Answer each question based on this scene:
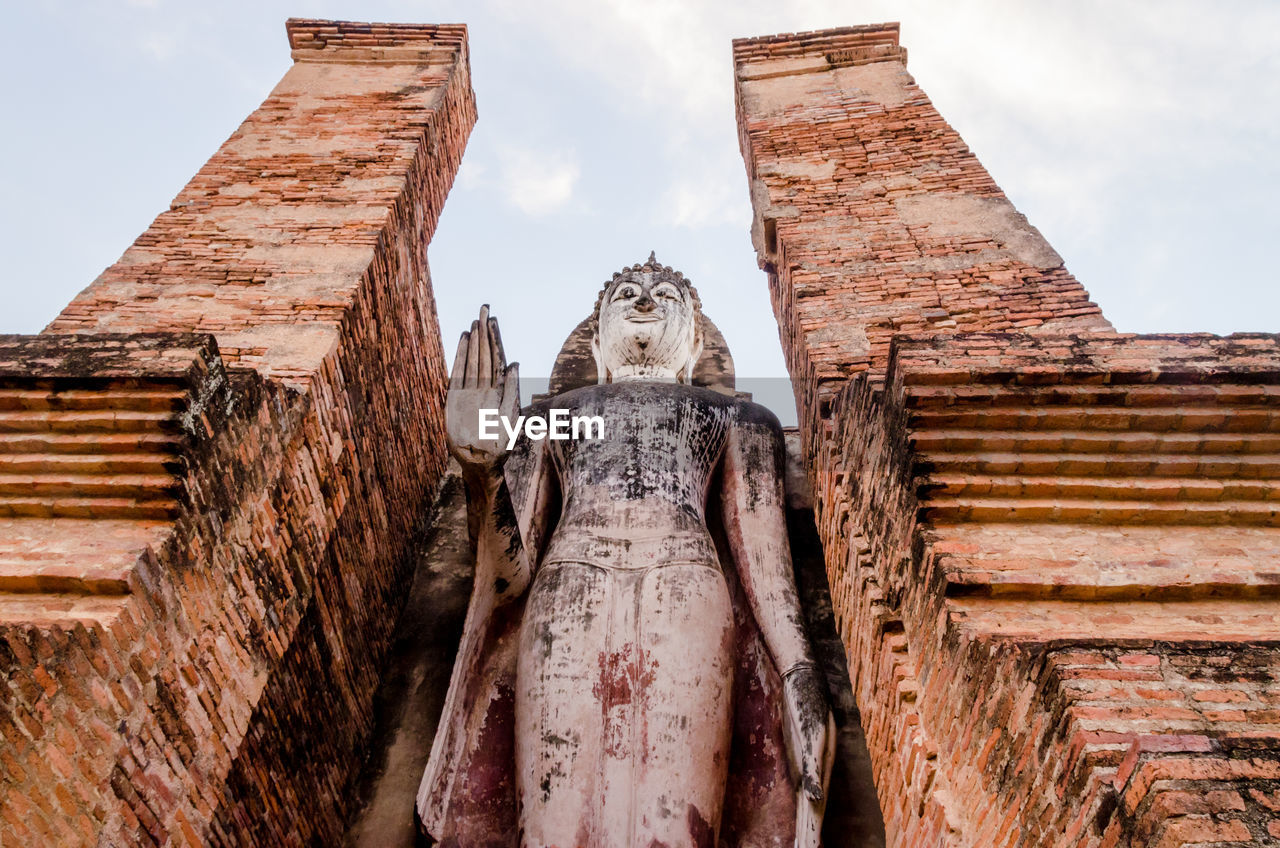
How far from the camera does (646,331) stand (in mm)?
6180

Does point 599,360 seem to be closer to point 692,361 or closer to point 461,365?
point 692,361

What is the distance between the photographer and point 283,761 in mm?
4227

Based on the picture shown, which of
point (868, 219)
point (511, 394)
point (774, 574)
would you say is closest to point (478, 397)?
point (511, 394)

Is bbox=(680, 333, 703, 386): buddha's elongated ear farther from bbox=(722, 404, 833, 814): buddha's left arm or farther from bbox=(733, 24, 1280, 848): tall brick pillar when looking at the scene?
bbox=(733, 24, 1280, 848): tall brick pillar

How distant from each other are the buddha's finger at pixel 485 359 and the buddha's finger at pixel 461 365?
6 cm

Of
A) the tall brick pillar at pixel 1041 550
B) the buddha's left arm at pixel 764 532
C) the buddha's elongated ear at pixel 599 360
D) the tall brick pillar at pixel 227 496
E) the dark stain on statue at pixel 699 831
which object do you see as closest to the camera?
the tall brick pillar at pixel 1041 550

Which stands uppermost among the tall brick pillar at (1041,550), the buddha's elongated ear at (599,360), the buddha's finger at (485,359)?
the buddha's elongated ear at (599,360)

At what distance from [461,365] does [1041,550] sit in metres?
2.36

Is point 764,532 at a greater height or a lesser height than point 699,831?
greater

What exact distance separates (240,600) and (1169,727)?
3.31 metres

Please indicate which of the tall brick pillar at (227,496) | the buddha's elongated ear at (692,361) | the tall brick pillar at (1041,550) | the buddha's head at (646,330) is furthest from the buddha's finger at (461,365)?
the buddha's elongated ear at (692,361)

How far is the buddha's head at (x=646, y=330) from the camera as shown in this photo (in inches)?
243

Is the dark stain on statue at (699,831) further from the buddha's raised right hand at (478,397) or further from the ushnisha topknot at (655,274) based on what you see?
the ushnisha topknot at (655,274)

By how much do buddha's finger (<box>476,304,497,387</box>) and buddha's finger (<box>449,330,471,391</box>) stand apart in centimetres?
6
